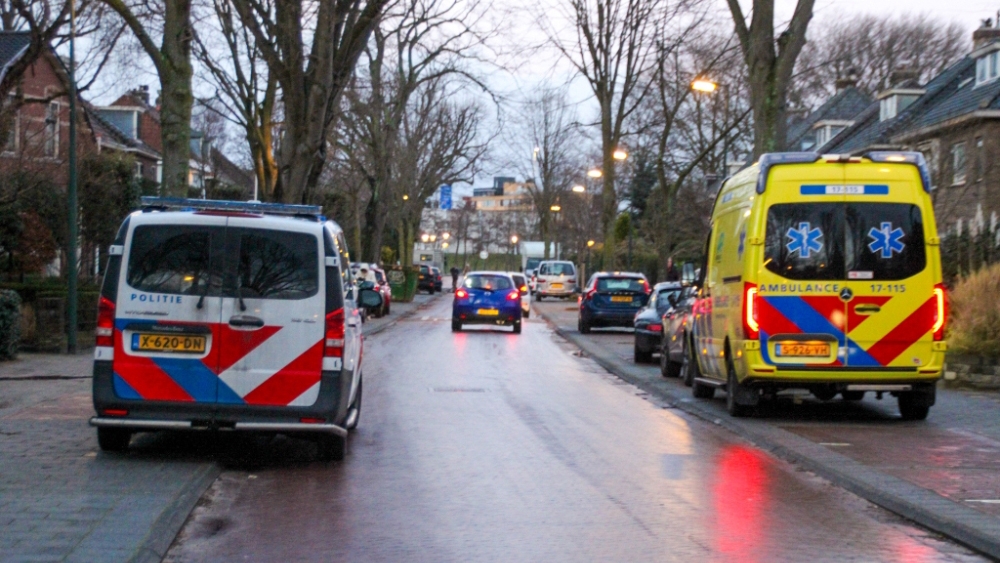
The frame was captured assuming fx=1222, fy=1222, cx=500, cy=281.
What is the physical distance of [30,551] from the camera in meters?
6.31

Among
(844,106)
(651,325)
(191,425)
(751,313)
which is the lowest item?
(191,425)

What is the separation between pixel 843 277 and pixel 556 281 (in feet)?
154

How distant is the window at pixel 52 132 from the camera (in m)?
25.4

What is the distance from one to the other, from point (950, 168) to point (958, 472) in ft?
61.7

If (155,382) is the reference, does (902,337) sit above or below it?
above

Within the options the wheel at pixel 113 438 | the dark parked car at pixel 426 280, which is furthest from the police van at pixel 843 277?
the dark parked car at pixel 426 280

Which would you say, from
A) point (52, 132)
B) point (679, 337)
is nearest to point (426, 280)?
point (52, 132)

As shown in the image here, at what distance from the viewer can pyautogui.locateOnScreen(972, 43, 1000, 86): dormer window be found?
36.7 meters

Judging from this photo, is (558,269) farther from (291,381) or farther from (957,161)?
(291,381)

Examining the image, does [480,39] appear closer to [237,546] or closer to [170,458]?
[170,458]

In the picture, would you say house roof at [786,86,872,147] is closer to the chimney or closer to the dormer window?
the chimney

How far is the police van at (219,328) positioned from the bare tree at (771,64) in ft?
39.8

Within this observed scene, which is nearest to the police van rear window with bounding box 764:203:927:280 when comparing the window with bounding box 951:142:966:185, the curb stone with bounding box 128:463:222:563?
the curb stone with bounding box 128:463:222:563

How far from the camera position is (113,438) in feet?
32.3
